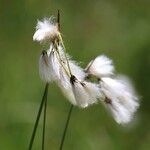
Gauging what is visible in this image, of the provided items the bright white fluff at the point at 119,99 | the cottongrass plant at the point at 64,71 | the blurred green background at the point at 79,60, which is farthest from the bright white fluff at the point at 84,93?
→ the blurred green background at the point at 79,60

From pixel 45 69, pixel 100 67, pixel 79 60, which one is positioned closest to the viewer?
pixel 45 69

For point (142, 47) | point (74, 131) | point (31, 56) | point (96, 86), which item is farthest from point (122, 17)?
point (96, 86)

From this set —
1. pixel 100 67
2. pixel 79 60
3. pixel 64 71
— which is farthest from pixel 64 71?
pixel 79 60

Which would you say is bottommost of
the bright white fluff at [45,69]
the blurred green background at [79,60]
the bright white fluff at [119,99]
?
the bright white fluff at [45,69]

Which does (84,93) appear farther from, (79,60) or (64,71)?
(79,60)

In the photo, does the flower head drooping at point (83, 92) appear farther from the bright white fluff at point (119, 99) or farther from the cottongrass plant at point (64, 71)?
the bright white fluff at point (119, 99)

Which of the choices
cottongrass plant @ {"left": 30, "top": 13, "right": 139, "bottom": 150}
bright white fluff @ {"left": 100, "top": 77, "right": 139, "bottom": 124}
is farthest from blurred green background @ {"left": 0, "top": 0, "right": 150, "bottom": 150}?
cottongrass plant @ {"left": 30, "top": 13, "right": 139, "bottom": 150}
